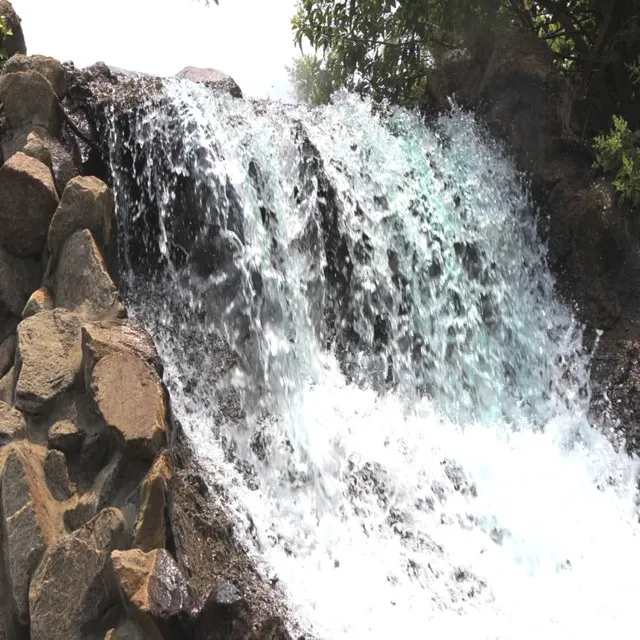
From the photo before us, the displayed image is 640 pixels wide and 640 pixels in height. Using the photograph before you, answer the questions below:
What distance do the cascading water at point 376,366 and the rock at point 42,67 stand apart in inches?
25.1

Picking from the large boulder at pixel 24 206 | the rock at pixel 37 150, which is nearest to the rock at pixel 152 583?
the large boulder at pixel 24 206

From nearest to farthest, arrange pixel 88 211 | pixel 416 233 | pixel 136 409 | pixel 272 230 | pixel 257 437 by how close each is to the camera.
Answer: pixel 136 409
pixel 88 211
pixel 257 437
pixel 272 230
pixel 416 233

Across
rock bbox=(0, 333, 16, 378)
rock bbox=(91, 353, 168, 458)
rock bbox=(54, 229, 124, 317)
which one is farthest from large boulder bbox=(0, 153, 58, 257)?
rock bbox=(91, 353, 168, 458)

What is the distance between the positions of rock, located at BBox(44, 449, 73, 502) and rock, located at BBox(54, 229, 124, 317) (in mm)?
1016

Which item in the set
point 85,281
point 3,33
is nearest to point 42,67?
point 3,33

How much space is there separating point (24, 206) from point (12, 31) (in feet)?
11.6

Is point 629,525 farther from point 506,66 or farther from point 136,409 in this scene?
point 506,66

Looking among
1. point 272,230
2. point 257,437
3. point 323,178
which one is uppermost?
point 323,178

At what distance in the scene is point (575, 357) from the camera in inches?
306

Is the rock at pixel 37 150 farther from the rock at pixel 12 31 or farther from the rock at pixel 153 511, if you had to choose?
the rock at pixel 153 511

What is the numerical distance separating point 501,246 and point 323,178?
215cm

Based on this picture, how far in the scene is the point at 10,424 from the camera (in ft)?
14.4

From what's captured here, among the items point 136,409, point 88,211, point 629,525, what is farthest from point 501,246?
point 136,409

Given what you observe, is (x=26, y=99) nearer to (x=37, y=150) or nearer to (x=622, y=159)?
(x=37, y=150)
